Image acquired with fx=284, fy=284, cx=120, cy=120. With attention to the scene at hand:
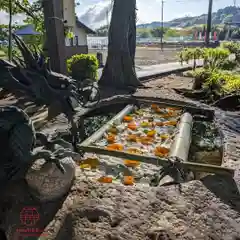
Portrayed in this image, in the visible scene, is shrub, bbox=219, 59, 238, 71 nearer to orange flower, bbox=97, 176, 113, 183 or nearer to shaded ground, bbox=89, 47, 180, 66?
shaded ground, bbox=89, 47, 180, 66

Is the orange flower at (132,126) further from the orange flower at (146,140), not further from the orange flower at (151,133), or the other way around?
the orange flower at (146,140)

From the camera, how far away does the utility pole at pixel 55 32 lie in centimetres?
894

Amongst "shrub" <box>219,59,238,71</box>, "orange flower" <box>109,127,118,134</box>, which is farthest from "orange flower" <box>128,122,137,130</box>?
"shrub" <box>219,59,238,71</box>

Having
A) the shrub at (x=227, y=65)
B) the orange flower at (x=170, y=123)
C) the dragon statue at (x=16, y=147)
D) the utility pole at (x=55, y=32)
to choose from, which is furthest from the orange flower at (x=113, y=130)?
the shrub at (x=227, y=65)

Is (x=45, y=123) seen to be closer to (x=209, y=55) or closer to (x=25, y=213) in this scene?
(x=25, y=213)

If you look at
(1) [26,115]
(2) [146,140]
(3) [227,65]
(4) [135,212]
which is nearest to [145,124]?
(2) [146,140]

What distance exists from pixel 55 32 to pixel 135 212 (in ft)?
24.4

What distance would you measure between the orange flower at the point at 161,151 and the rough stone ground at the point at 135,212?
4.59 ft

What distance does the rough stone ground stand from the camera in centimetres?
284

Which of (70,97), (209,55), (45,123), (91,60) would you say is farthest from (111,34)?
(70,97)

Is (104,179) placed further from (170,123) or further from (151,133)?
(170,123)

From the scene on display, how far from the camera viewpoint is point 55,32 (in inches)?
357

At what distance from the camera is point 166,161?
13.0 ft

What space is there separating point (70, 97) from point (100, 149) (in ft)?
3.06
